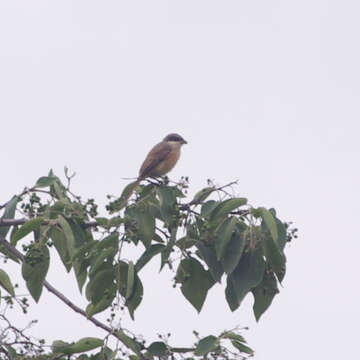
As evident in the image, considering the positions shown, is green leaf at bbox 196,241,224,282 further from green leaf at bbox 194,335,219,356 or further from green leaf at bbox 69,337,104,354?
green leaf at bbox 69,337,104,354

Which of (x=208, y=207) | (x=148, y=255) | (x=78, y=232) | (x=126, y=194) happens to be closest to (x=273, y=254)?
(x=208, y=207)

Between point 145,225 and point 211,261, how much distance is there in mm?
449

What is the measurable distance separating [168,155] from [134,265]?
5510 millimetres

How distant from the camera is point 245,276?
491 cm

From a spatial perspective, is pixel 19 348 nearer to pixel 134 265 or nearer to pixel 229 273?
pixel 134 265

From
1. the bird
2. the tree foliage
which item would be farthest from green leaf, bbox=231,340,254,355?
the bird

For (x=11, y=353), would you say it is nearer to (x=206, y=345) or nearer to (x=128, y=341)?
(x=128, y=341)

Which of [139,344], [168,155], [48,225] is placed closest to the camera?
[139,344]

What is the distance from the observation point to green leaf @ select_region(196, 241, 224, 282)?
4.99m

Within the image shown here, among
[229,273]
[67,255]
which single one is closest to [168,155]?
[67,255]

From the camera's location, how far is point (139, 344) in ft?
15.7

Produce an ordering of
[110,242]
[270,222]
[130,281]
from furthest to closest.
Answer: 1. [110,242]
2. [130,281]
3. [270,222]

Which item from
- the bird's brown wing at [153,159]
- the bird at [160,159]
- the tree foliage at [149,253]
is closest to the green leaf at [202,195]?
the tree foliage at [149,253]

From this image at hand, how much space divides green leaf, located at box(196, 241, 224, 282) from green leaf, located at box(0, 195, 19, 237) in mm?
1208
